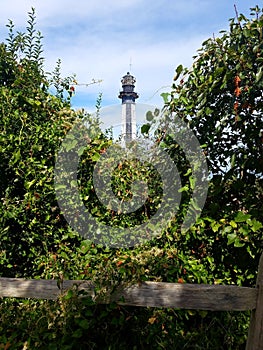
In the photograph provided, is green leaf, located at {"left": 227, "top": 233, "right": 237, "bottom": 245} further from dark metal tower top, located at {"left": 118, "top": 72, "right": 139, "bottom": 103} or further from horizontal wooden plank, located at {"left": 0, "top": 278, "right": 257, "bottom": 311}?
dark metal tower top, located at {"left": 118, "top": 72, "right": 139, "bottom": 103}

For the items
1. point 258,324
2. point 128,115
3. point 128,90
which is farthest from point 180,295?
point 128,90

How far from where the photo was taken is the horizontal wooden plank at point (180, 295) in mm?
2232

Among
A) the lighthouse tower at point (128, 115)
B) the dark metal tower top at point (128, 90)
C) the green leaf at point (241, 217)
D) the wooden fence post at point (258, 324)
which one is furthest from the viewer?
the dark metal tower top at point (128, 90)

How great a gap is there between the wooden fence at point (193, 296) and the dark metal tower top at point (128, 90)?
216 cm

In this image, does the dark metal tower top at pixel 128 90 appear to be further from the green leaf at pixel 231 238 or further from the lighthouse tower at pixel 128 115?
the green leaf at pixel 231 238

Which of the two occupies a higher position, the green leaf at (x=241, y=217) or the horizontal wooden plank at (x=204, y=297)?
the green leaf at (x=241, y=217)

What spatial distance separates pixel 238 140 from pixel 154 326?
4.65 feet

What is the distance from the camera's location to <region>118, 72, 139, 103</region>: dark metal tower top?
4.11m

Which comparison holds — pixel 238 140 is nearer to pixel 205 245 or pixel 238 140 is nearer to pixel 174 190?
pixel 174 190

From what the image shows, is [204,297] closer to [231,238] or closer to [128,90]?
[231,238]

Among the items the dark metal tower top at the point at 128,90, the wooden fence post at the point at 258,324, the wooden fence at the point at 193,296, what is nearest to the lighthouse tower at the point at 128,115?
the dark metal tower top at the point at 128,90

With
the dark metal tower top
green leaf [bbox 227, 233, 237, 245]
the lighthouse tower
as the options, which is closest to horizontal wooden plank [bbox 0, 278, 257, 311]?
green leaf [bbox 227, 233, 237, 245]

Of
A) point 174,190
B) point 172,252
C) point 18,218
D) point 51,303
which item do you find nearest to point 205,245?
point 172,252

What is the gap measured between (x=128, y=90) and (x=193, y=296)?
105 inches
